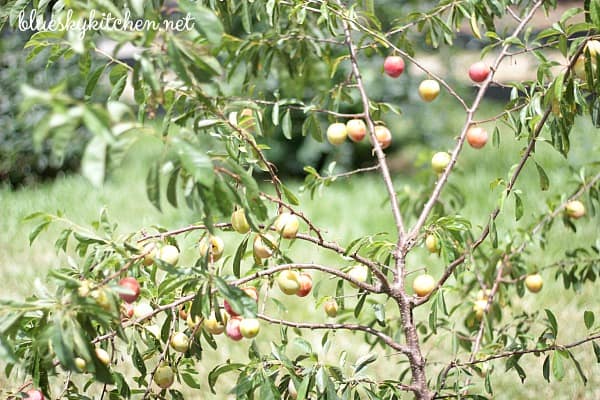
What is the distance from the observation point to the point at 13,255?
10.0 ft

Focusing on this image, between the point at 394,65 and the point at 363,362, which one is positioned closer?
the point at 363,362

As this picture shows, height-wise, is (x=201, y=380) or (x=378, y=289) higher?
(x=378, y=289)

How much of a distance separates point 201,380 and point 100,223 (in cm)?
97

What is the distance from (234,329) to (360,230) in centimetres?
206

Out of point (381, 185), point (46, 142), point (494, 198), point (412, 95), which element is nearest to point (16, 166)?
point (46, 142)

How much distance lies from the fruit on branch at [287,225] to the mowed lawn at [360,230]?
238mm

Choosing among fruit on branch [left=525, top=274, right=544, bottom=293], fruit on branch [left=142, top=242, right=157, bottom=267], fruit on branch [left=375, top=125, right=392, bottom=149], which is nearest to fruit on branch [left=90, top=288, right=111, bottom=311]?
fruit on branch [left=142, top=242, right=157, bottom=267]

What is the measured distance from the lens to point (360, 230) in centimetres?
325

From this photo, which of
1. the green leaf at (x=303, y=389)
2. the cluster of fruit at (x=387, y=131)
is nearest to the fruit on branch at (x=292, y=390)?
the green leaf at (x=303, y=389)

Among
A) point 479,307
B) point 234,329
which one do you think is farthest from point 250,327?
point 479,307

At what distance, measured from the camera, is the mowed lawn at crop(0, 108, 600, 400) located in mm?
2111

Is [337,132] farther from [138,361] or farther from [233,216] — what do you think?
[138,361]

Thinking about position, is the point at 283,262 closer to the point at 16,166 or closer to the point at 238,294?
the point at 238,294

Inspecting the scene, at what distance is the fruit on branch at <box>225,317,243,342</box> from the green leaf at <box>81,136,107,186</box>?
0.54 metres
